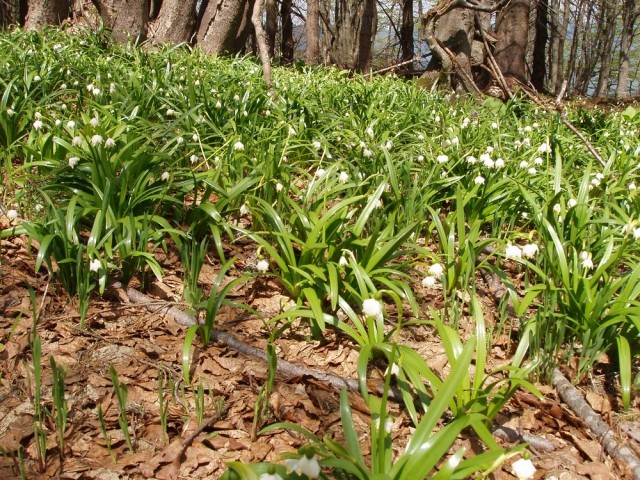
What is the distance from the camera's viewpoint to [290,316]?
2.23 meters

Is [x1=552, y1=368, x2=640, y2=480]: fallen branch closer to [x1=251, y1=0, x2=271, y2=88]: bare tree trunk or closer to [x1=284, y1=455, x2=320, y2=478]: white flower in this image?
[x1=284, y1=455, x2=320, y2=478]: white flower

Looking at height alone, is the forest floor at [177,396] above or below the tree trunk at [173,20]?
below

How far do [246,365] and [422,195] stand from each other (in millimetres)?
1684

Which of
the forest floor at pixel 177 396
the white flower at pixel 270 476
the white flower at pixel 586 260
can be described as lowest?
the forest floor at pixel 177 396

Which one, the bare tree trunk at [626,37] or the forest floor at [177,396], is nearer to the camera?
the forest floor at [177,396]

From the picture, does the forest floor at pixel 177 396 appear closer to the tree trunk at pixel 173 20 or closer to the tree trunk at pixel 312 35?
the tree trunk at pixel 173 20

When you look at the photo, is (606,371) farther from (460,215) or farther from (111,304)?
(111,304)

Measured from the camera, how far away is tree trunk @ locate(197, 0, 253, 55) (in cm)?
859

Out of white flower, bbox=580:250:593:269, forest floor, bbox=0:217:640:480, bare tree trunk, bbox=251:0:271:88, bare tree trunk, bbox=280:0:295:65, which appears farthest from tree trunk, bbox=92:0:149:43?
bare tree trunk, bbox=280:0:295:65

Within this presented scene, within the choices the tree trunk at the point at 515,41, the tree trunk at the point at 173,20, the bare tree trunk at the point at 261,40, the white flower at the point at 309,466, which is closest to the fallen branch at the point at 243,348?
the white flower at the point at 309,466

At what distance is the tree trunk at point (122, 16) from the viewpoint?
7.90 m

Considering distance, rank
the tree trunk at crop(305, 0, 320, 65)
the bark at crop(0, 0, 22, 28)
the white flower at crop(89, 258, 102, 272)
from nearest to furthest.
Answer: the white flower at crop(89, 258, 102, 272) < the bark at crop(0, 0, 22, 28) < the tree trunk at crop(305, 0, 320, 65)

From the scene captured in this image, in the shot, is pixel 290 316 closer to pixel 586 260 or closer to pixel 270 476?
pixel 270 476

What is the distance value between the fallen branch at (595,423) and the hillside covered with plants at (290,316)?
0.01 metres
